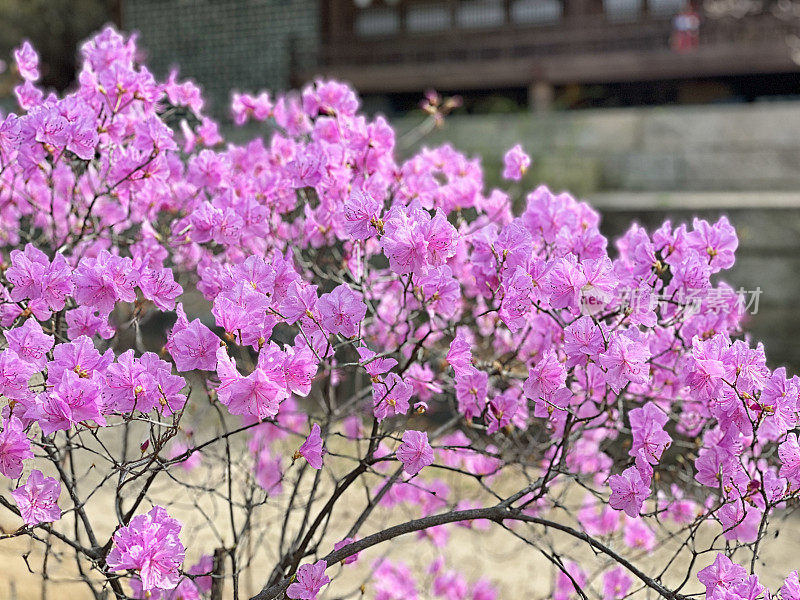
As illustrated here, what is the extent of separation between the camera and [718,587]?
58.9 inches

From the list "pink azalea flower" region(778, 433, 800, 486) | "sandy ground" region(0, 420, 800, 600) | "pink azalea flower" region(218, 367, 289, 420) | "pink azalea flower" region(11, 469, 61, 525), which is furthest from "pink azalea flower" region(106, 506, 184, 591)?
"sandy ground" region(0, 420, 800, 600)

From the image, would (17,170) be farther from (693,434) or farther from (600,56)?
(600,56)

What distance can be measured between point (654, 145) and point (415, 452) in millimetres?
6101

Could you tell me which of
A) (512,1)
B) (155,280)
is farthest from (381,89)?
(155,280)

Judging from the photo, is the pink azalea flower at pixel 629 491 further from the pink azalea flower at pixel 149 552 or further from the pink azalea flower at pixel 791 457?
the pink azalea flower at pixel 149 552

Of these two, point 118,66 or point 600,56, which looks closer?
point 118,66

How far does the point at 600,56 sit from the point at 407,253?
8655 mm

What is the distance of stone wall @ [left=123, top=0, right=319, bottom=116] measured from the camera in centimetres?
1061

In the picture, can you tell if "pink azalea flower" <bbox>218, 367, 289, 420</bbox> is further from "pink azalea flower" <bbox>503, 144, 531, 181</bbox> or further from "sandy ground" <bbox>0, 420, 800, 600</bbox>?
"sandy ground" <bbox>0, 420, 800, 600</bbox>

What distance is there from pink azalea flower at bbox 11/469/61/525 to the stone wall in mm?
9510

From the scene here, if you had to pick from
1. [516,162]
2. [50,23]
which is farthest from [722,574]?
[50,23]

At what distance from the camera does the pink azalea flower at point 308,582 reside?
62.5 inches

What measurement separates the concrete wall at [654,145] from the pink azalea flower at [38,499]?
541cm

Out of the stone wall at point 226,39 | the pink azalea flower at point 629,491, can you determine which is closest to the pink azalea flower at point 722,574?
the pink azalea flower at point 629,491
